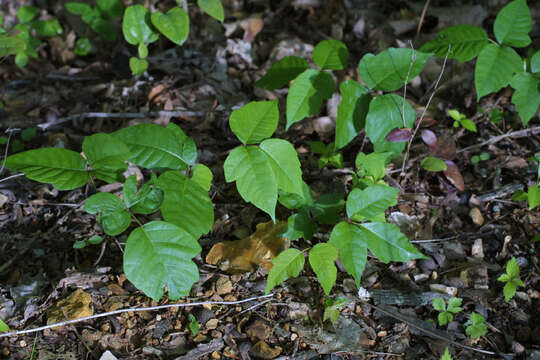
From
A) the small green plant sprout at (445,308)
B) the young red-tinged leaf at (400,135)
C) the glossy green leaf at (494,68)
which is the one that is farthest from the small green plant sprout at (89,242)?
the glossy green leaf at (494,68)

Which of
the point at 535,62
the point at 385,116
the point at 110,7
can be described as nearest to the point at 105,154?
the point at 385,116

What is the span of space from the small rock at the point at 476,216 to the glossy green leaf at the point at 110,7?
283 cm

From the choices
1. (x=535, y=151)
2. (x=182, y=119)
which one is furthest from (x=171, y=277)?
(x=535, y=151)

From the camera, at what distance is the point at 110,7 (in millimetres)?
3020

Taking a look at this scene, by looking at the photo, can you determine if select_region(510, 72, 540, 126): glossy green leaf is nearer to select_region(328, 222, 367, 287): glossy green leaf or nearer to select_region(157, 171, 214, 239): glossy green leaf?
select_region(328, 222, 367, 287): glossy green leaf

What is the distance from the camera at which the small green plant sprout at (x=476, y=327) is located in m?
1.77

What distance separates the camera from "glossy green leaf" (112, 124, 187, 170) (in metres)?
1.70

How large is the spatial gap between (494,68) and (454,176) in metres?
0.59

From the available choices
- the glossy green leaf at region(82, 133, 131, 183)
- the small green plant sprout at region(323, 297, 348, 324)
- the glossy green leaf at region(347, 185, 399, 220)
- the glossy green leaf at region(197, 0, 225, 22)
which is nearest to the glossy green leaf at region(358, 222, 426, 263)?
the glossy green leaf at region(347, 185, 399, 220)

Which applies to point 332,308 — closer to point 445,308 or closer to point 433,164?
point 445,308

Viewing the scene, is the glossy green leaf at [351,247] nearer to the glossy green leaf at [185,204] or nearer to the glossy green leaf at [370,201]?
the glossy green leaf at [370,201]

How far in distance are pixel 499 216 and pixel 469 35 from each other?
999mm

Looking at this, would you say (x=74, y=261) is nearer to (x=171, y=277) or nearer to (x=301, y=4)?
(x=171, y=277)

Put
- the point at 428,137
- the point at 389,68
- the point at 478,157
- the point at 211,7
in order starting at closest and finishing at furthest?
1. the point at 389,68
2. the point at 428,137
3. the point at 211,7
4. the point at 478,157
